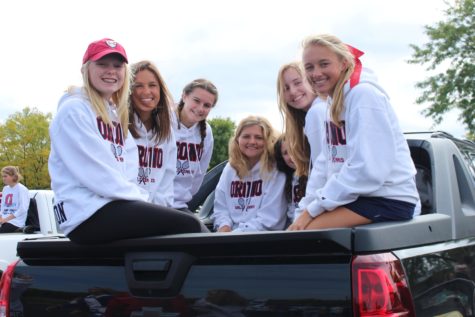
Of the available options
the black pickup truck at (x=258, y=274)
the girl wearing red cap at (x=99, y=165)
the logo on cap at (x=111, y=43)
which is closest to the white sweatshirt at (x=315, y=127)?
the black pickup truck at (x=258, y=274)

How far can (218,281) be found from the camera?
2432 mm

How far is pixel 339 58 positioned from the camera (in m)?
3.36

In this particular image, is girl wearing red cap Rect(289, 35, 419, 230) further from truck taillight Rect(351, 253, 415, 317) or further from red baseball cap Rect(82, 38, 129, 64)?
red baseball cap Rect(82, 38, 129, 64)

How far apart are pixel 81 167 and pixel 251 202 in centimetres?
193

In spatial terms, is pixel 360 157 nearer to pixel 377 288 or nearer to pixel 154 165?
pixel 377 288

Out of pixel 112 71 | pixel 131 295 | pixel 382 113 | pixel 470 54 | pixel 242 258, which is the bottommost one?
pixel 131 295

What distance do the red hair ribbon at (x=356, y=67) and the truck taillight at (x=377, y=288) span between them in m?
1.19

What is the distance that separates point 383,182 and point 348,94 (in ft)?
1.63

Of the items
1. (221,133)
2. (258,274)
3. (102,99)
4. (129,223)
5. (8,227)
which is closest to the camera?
(258,274)

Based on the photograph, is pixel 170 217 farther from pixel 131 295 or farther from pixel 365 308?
pixel 365 308

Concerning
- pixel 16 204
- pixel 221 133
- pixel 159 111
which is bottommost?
pixel 16 204

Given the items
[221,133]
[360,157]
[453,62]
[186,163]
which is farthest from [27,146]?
[360,157]

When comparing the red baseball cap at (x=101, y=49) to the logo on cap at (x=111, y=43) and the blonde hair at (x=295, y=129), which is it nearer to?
the logo on cap at (x=111, y=43)

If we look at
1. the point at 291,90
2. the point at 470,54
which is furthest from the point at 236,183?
the point at 470,54
